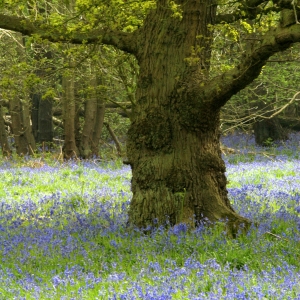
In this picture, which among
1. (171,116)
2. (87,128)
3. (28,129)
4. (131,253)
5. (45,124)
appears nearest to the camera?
(131,253)

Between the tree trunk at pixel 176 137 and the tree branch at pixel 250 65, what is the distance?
255mm

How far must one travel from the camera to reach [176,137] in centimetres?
760

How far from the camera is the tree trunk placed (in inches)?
295

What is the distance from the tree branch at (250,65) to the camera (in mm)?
6289

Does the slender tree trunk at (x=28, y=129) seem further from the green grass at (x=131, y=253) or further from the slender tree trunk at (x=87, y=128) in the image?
the green grass at (x=131, y=253)

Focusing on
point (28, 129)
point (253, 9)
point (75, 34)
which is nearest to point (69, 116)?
point (28, 129)

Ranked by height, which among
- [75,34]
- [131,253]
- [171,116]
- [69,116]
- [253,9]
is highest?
[253,9]

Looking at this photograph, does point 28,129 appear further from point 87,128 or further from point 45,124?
point 87,128

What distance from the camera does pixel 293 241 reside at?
6484 millimetres

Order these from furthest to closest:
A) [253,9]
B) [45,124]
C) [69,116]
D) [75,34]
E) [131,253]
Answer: [45,124] → [69,116] → [75,34] → [253,9] → [131,253]

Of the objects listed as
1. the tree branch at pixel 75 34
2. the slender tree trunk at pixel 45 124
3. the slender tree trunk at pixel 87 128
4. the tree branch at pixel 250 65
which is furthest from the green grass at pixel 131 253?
the slender tree trunk at pixel 45 124

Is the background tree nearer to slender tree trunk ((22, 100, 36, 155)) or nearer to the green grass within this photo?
the green grass

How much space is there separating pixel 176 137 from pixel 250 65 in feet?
4.88

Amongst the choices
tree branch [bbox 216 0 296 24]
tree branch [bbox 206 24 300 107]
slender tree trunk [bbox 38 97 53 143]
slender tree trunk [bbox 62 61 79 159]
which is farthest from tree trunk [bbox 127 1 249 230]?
slender tree trunk [bbox 38 97 53 143]
